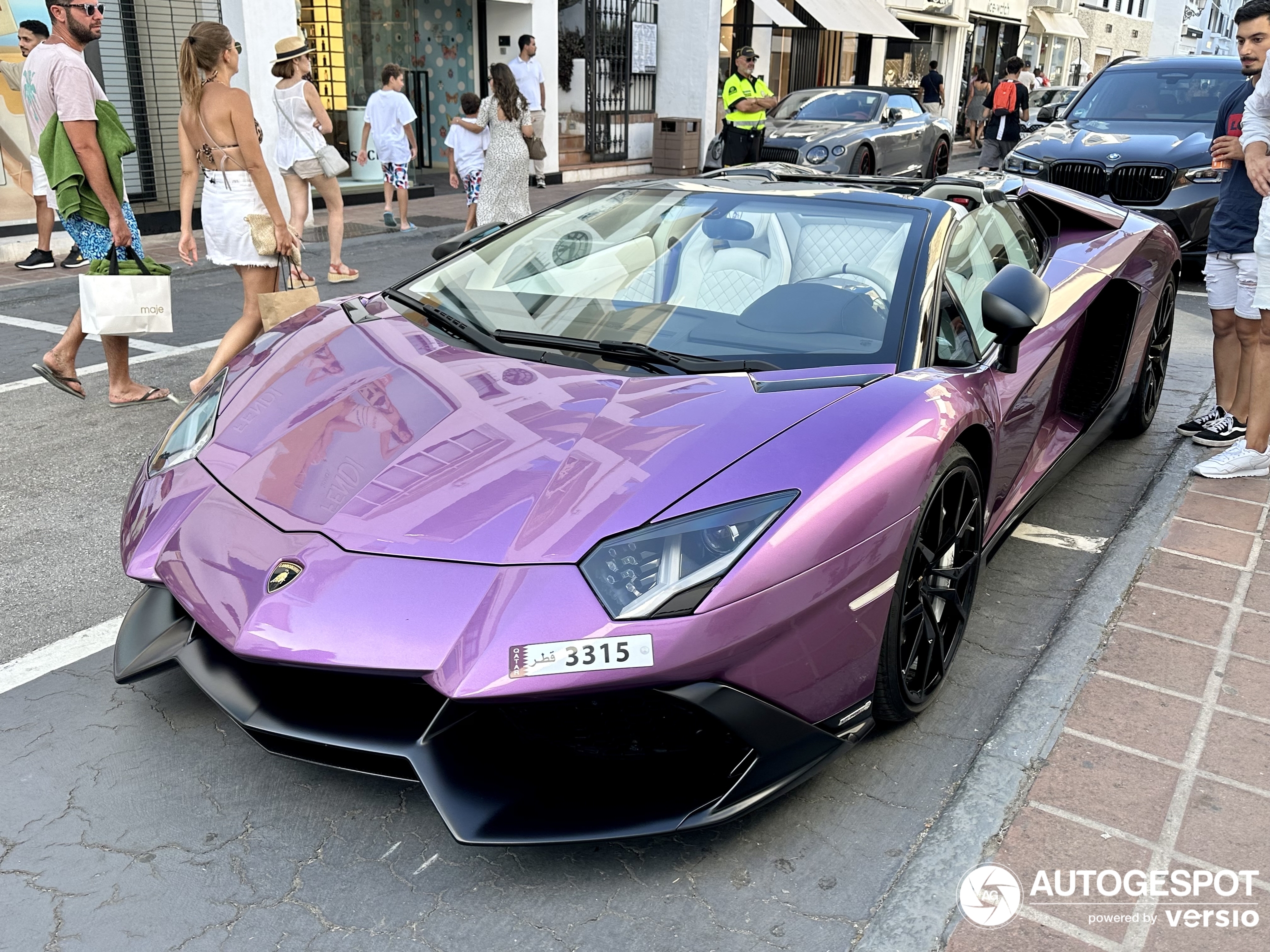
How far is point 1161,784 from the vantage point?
2.51 meters

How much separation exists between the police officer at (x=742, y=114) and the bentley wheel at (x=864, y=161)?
128 cm

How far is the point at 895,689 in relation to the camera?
101 inches

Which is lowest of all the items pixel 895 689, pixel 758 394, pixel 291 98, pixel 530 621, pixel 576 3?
pixel 895 689

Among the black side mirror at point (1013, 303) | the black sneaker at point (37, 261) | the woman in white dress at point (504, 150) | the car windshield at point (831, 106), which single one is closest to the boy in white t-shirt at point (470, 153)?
the woman in white dress at point (504, 150)

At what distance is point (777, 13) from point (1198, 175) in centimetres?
1232

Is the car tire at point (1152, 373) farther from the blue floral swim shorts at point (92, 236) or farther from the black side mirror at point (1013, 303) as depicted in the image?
the blue floral swim shorts at point (92, 236)

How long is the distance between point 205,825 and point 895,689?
1.56 m

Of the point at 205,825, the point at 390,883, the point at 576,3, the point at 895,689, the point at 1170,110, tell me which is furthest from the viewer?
the point at 576,3

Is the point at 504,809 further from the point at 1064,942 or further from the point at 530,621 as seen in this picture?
the point at 1064,942

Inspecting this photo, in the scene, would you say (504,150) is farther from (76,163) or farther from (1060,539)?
(1060,539)

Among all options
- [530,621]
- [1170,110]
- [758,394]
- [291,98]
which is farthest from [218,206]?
[1170,110]

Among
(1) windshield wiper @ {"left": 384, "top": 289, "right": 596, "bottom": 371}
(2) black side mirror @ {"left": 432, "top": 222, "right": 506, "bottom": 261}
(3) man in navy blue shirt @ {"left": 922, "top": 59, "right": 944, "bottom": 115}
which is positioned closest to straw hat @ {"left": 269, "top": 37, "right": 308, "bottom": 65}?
(2) black side mirror @ {"left": 432, "top": 222, "right": 506, "bottom": 261}

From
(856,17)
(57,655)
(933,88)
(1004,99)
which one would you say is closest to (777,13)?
(856,17)

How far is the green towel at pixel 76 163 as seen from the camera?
4.91 metres
